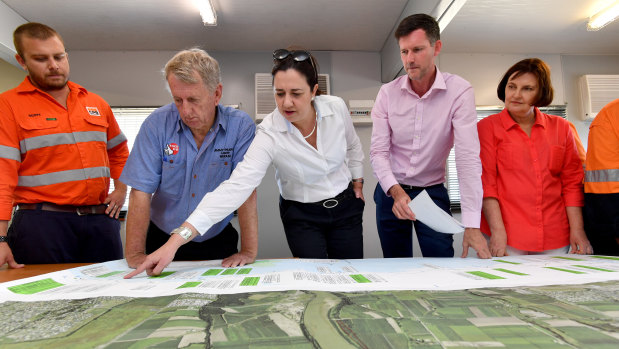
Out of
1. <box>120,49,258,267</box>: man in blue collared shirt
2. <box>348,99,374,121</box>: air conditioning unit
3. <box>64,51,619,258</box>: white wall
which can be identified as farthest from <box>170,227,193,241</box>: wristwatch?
<box>348,99,374,121</box>: air conditioning unit

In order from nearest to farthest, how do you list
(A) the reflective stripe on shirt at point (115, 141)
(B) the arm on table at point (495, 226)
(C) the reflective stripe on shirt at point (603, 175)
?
(C) the reflective stripe on shirt at point (603, 175) → (B) the arm on table at point (495, 226) → (A) the reflective stripe on shirt at point (115, 141)

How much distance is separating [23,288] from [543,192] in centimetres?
168

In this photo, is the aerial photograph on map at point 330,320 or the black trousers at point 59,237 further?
the black trousers at point 59,237

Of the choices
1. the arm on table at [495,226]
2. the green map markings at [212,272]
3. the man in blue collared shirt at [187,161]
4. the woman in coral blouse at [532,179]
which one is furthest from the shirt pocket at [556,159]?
the green map markings at [212,272]

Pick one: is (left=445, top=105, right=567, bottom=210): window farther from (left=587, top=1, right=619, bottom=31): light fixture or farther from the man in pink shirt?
the man in pink shirt

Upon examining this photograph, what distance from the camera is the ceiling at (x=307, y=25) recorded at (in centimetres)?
292

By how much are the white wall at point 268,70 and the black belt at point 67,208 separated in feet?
7.03

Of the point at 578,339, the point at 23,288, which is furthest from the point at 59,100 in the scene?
the point at 578,339

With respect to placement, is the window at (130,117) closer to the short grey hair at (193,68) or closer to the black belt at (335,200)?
the short grey hair at (193,68)

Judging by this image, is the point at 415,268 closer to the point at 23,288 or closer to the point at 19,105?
the point at 23,288

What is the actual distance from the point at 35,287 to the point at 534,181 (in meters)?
1.63

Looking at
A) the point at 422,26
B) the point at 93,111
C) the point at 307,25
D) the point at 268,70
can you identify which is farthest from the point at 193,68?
the point at 268,70

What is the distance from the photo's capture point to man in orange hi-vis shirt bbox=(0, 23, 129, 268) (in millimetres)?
1369

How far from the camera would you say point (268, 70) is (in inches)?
150
